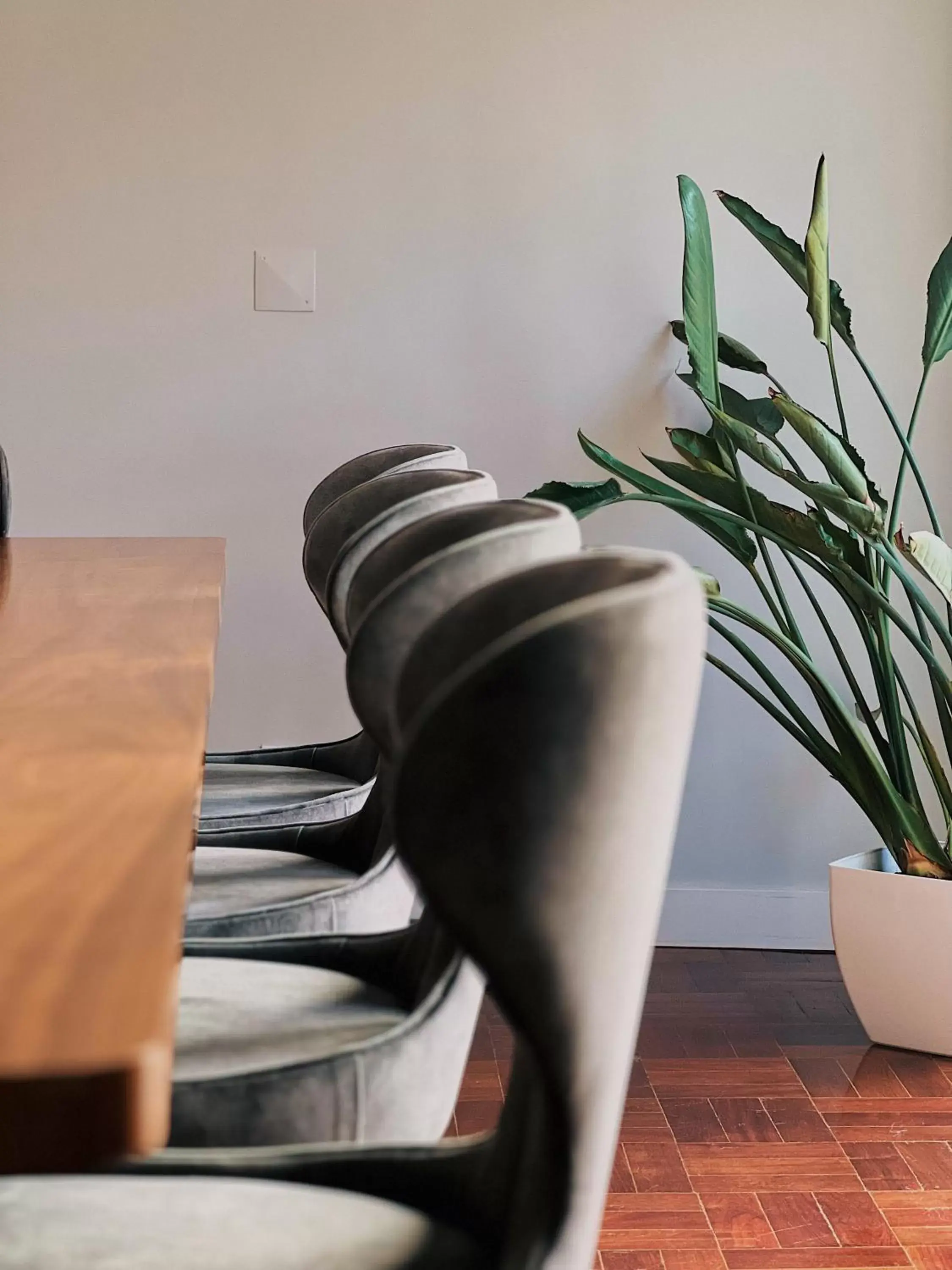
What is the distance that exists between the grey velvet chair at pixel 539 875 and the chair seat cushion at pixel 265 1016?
0.15 metres

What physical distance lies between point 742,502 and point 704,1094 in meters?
1.07

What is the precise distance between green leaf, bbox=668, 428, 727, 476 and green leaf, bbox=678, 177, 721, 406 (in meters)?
0.13

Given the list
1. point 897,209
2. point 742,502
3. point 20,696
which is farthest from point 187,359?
point 20,696

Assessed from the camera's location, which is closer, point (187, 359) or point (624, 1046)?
point (624, 1046)

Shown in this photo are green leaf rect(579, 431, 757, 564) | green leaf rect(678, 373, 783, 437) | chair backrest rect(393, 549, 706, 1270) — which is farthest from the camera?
green leaf rect(678, 373, 783, 437)

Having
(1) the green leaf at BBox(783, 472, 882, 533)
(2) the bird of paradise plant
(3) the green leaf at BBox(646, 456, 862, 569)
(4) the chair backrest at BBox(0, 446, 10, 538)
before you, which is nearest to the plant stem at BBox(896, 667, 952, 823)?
(2) the bird of paradise plant

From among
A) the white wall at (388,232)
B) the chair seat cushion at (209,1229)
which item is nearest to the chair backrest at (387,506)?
the chair seat cushion at (209,1229)

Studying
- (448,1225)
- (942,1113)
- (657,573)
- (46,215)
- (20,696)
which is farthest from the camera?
(46,215)

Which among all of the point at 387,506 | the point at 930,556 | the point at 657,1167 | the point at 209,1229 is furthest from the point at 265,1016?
the point at 930,556

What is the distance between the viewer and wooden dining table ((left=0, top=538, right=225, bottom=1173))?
0.44m

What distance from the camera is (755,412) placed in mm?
2850

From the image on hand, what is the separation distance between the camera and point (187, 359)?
306 cm

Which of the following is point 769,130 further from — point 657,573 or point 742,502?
point 657,573

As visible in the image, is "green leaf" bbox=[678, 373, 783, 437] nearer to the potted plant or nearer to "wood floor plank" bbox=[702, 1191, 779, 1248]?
the potted plant
